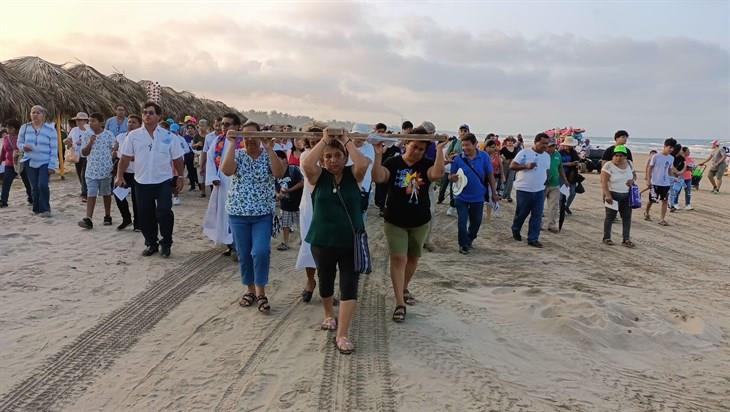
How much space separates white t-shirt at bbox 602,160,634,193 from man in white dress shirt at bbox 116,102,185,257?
22.5 ft

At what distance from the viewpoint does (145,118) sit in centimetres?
638

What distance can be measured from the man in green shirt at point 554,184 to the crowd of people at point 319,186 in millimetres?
24

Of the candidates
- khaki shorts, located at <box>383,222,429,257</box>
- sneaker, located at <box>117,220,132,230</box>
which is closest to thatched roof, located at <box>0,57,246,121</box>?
sneaker, located at <box>117,220,132,230</box>

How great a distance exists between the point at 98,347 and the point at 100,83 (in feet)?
50.7

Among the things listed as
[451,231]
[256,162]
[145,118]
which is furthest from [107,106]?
[256,162]

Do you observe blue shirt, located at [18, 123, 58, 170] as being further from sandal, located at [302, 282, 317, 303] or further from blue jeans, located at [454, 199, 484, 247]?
blue jeans, located at [454, 199, 484, 247]

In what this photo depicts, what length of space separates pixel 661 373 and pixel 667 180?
8716mm

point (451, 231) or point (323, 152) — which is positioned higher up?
point (323, 152)

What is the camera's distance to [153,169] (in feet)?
21.1

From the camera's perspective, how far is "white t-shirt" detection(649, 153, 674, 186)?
11.1 m

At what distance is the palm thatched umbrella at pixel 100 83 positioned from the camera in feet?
54.1

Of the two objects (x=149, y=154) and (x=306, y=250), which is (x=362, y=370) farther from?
(x=149, y=154)

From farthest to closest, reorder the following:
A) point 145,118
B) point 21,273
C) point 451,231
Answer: point 451,231
point 145,118
point 21,273

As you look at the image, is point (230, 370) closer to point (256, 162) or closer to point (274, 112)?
point (256, 162)
